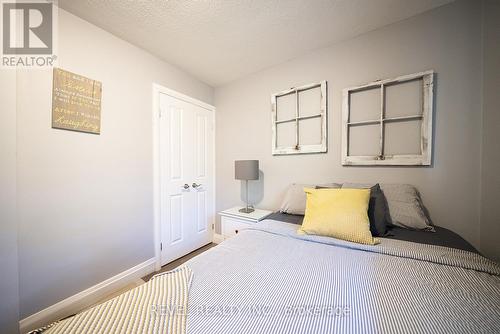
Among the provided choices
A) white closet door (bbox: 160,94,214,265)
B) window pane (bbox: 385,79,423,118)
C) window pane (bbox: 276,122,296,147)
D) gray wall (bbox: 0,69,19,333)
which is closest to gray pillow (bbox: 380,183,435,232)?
window pane (bbox: 385,79,423,118)

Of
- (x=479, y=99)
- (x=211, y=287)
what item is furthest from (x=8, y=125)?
(x=479, y=99)

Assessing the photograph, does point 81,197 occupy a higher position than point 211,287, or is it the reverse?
point 81,197

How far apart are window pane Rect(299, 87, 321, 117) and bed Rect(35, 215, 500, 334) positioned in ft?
4.66

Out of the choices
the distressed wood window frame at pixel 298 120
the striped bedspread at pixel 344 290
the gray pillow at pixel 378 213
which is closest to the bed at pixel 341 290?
the striped bedspread at pixel 344 290

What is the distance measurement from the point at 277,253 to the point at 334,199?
0.60 m

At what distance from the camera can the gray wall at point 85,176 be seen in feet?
4.17

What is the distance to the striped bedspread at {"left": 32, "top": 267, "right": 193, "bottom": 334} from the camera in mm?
550

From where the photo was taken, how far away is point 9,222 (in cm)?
108

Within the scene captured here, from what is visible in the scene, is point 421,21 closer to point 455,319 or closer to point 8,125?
point 455,319

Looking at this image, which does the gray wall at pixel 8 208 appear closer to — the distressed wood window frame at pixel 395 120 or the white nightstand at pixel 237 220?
the white nightstand at pixel 237 220

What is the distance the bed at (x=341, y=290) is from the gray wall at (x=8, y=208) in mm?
1012

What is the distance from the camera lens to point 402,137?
160cm

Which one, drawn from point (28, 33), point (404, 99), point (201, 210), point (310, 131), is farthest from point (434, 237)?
point (28, 33)

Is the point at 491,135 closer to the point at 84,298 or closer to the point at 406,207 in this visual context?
the point at 406,207
